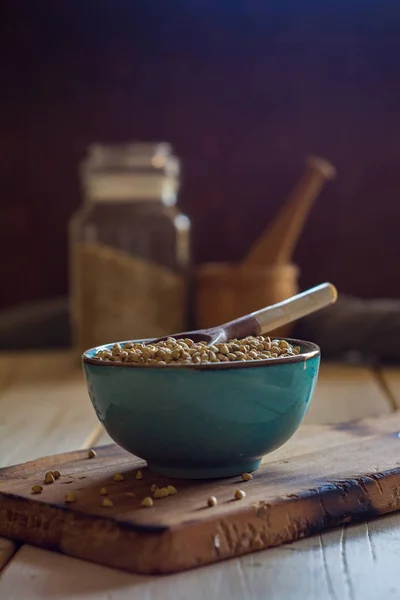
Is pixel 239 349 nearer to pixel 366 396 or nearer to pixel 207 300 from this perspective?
pixel 366 396

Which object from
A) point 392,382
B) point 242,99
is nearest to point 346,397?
point 392,382

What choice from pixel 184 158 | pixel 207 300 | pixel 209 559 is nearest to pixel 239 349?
pixel 209 559

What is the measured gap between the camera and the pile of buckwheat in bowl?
0.74 metres

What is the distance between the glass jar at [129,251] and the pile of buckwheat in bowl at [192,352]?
27.8 inches

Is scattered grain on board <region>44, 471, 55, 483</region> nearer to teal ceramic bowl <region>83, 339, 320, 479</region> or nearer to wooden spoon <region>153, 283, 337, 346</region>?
teal ceramic bowl <region>83, 339, 320, 479</region>

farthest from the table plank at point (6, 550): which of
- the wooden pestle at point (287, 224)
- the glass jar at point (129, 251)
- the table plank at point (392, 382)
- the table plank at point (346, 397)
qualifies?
the wooden pestle at point (287, 224)

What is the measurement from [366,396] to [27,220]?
1.31 metres

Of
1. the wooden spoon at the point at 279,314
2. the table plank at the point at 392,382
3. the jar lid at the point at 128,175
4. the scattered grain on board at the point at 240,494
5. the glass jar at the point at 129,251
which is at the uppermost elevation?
the wooden spoon at the point at 279,314

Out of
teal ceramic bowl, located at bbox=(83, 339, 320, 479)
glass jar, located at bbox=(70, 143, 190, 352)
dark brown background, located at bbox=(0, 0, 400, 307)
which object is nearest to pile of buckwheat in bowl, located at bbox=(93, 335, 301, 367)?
teal ceramic bowl, located at bbox=(83, 339, 320, 479)

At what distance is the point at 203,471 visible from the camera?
0.74 meters

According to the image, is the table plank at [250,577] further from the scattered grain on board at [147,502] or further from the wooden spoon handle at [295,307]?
the wooden spoon handle at [295,307]

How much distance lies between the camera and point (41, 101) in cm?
237

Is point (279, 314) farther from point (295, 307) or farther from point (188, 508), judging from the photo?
point (188, 508)

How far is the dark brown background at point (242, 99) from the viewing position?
229cm
